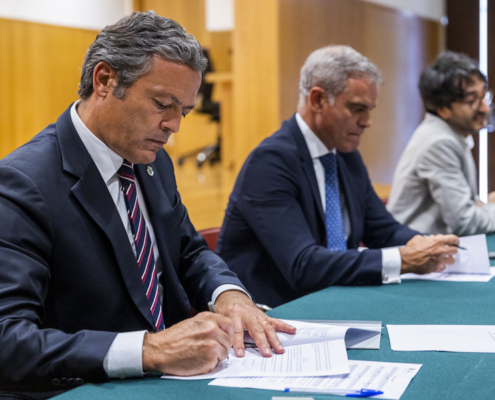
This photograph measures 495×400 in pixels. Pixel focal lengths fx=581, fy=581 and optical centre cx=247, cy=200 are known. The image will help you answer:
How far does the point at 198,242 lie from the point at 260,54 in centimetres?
328

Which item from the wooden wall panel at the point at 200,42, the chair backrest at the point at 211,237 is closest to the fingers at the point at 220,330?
the chair backrest at the point at 211,237

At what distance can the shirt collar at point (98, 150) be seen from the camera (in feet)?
4.42

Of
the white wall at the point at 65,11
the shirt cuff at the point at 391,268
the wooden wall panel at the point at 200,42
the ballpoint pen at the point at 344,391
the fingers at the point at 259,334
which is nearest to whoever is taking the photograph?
the ballpoint pen at the point at 344,391

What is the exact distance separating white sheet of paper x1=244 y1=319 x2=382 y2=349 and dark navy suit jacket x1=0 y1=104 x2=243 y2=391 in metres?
0.27

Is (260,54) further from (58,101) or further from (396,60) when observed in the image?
(58,101)

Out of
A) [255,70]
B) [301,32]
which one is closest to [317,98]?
[255,70]

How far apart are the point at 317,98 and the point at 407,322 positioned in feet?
3.48

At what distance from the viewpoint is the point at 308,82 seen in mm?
2225

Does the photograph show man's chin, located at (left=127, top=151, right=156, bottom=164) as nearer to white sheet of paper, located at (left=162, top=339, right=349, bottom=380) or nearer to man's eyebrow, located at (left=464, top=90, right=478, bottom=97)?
white sheet of paper, located at (left=162, top=339, right=349, bottom=380)

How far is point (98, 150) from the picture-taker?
1.35m

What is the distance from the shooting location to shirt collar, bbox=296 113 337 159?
2.17 metres

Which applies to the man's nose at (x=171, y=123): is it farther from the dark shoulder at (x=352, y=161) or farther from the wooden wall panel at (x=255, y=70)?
the wooden wall panel at (x=255, y=70)

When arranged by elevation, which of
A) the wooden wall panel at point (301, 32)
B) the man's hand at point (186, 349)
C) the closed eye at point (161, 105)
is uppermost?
the wooden wall panel at point (301, 32)

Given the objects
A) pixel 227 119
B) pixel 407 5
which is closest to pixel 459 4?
pixel 407 5
